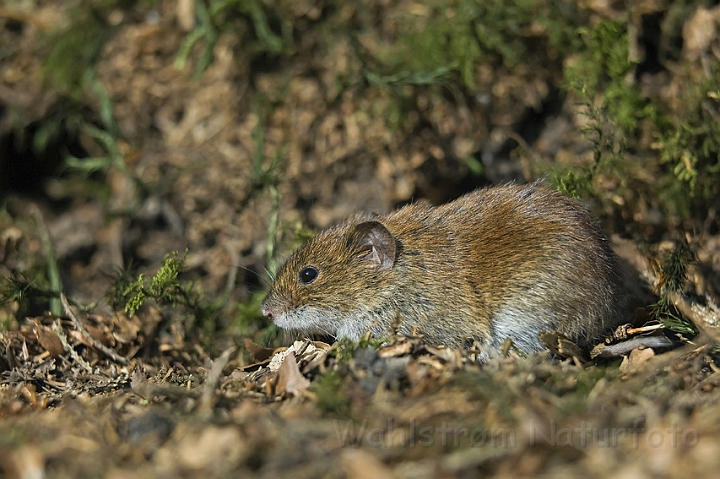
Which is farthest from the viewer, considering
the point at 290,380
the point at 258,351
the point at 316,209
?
the point at 316,209

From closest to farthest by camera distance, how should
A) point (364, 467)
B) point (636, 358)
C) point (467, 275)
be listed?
point (364, 467)
point (636, 358)
point (467, 275)

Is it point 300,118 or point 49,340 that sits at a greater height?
point 300,118

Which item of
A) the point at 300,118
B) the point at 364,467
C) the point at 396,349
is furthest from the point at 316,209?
the point at 364,467

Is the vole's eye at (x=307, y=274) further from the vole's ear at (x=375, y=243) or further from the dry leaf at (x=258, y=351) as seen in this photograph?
the dry leaf at (x=258, y=351)

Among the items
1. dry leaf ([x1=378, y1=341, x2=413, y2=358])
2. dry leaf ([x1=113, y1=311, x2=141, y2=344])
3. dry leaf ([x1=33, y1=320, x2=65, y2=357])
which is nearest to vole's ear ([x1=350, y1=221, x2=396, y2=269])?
dry leaf ([x1=378, y1=341, x2=413, y2=358])

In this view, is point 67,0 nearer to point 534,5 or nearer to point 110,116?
point 110,116

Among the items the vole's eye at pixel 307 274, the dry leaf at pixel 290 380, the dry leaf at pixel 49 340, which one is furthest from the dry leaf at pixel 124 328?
the dry leaf at pixel 290 380

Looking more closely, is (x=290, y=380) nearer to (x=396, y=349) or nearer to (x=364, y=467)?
(x=396, y=349)
